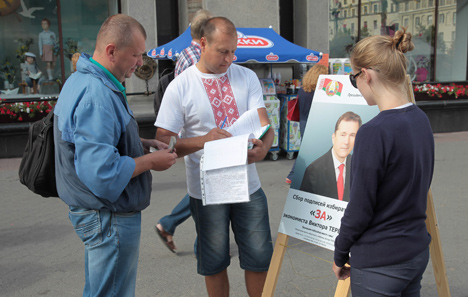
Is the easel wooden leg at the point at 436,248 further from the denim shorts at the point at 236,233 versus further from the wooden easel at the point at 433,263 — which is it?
the denim shorts at the point at 236,233

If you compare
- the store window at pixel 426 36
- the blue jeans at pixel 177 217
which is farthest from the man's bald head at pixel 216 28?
the store window at pixel 426 36

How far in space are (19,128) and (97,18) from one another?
3.62 metres

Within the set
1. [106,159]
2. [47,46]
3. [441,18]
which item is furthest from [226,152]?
[441,18]

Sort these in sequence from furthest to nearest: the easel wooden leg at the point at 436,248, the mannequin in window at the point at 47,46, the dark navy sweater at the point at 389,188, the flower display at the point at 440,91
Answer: the flower display at the point at 440,91, the mannequin in window at the point at 47,46, the easel wooden leg at the point at 436,248, the dark navy sweater at the point at 389,188

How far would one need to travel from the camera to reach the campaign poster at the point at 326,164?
2.70 m

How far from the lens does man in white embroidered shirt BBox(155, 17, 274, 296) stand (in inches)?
109

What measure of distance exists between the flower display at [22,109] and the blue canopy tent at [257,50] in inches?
104

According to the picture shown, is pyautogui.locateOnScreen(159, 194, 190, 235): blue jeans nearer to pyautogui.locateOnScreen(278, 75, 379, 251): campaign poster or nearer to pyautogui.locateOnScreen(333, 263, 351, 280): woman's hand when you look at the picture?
pyautogui.locateOnScreen(278, 75, 379, 251): campaign poster

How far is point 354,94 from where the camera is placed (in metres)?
2.77

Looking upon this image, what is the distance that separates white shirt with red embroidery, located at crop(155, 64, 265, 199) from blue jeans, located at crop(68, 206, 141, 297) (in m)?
0.71

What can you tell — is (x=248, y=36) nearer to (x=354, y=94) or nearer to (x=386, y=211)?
(x=354, y=94)

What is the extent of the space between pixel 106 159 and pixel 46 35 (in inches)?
387

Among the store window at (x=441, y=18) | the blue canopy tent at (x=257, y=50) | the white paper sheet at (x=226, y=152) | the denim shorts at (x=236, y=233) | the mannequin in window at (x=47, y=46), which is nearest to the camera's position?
the white paper sheet at (x=226, y=152)

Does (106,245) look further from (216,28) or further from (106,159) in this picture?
(216,28)
